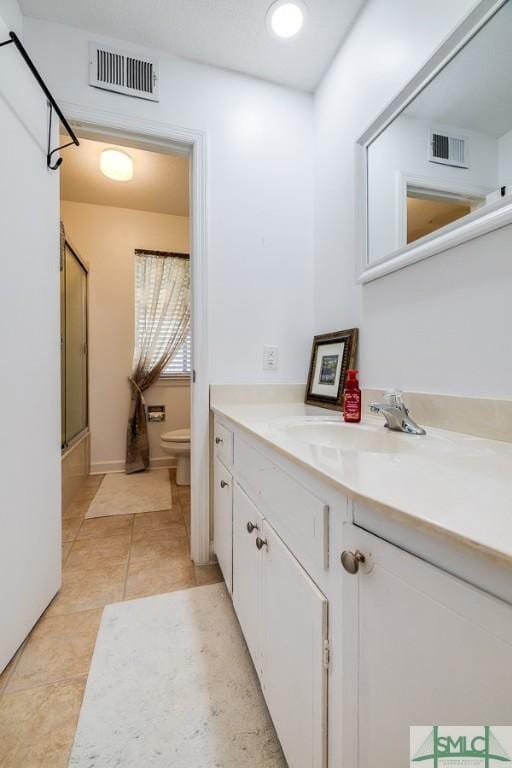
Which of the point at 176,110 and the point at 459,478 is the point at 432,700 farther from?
the point at 176,110

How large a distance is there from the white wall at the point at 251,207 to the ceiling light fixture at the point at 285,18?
0.92 feet

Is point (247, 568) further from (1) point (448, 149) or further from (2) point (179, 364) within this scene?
(2) point (179, 364)

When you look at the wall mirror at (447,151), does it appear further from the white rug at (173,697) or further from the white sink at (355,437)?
the white rug at (173,697)

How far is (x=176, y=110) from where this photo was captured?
155 cm

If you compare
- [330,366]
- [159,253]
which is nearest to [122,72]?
[330,366]

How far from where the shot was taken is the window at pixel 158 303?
10.4 ft

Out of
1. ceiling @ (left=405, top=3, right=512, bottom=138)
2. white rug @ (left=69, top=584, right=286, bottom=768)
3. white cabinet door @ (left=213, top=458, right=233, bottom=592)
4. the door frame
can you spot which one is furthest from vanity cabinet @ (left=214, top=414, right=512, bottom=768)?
ceiling @ (left=405, top=3, right=512, bottom=138)

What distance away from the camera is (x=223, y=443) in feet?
4.36

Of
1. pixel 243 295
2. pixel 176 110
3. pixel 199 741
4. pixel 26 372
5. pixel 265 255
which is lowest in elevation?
pixel 199 741

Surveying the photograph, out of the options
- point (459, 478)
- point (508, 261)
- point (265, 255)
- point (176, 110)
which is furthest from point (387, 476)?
point (176, 110)

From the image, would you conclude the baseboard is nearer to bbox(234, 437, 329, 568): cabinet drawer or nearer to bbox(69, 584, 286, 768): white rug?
bbox(69, 584, 286, 768): white rug

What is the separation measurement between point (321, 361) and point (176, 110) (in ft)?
4.62

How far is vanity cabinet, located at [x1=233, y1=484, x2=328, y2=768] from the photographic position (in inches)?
22.3

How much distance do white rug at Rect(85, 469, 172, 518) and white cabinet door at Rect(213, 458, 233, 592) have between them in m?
1.03
